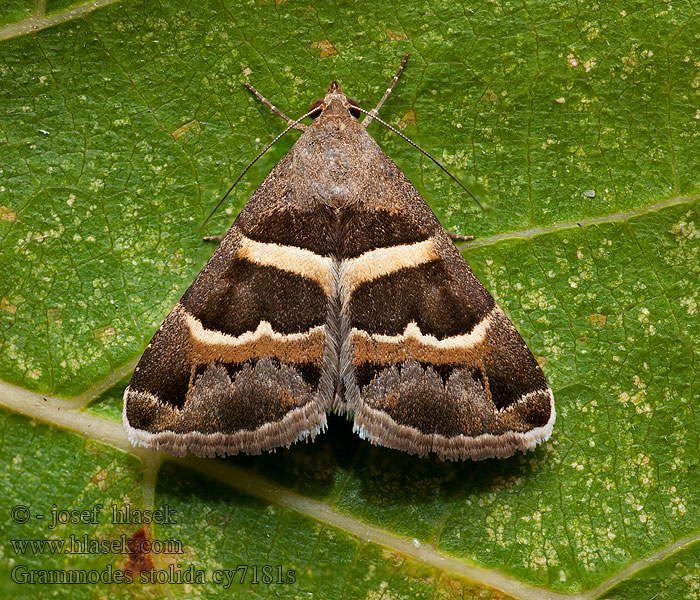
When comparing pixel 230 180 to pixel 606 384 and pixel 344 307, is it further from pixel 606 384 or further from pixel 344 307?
pixel 606 384

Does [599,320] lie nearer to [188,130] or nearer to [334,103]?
[334,103]

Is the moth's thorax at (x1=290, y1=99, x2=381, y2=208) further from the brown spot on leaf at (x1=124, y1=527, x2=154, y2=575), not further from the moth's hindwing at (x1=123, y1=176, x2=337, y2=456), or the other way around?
the brown spot on leaf at (x1=124, y1=527, x2=154, y2=575)

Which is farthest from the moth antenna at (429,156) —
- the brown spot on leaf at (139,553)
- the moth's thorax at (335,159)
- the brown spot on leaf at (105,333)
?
the brown spot on leaf at (139,553)

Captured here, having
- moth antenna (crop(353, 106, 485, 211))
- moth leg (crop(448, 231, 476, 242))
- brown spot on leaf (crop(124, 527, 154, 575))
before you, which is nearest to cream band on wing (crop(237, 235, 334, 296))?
moth leg (crop(448, 231, 476, 242))

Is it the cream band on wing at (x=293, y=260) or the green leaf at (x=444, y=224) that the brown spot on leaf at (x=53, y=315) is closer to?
the green leaf at (x=444, y=224)

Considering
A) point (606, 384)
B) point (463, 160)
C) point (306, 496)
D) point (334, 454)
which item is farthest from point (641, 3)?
point (306, 496)

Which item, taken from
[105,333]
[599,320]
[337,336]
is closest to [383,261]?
[337,336]
